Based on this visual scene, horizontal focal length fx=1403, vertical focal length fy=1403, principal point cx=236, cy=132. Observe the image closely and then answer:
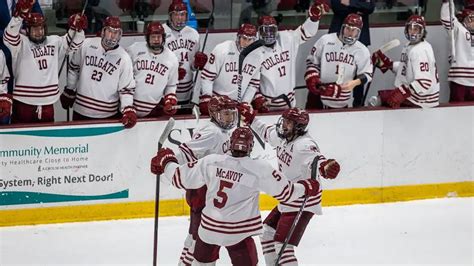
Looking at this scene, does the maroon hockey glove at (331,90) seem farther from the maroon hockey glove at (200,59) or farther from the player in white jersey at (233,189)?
the player in white jersey at (233,189)

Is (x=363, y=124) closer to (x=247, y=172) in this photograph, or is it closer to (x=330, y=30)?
(x=330, y=30)

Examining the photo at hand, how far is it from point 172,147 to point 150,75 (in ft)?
1.67

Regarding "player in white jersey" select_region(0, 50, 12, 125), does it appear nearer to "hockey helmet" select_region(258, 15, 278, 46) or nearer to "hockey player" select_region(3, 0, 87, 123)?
"hockey player" select_region(3, 0, 87, 123)

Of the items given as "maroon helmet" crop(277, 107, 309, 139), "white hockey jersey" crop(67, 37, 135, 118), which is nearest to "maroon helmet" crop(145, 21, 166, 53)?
"white hockey jersey" crop(67, 37, 135, 118)

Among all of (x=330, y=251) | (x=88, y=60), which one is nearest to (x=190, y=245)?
(x=330, y=251)

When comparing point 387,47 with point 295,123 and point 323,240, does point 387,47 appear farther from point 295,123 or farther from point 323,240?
point 295,123

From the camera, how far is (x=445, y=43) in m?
10.6

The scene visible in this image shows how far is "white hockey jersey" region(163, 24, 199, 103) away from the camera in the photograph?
9.60 metres

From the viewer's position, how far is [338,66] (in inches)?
388

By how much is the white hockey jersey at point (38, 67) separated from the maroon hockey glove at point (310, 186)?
2.39 m

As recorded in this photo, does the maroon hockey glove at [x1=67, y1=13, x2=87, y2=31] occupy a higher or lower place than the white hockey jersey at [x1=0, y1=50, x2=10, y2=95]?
higher

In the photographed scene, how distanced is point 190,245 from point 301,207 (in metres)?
0.69

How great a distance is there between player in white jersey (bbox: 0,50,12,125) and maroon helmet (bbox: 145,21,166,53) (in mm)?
943

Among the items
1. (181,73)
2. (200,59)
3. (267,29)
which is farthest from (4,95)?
(267,29)
